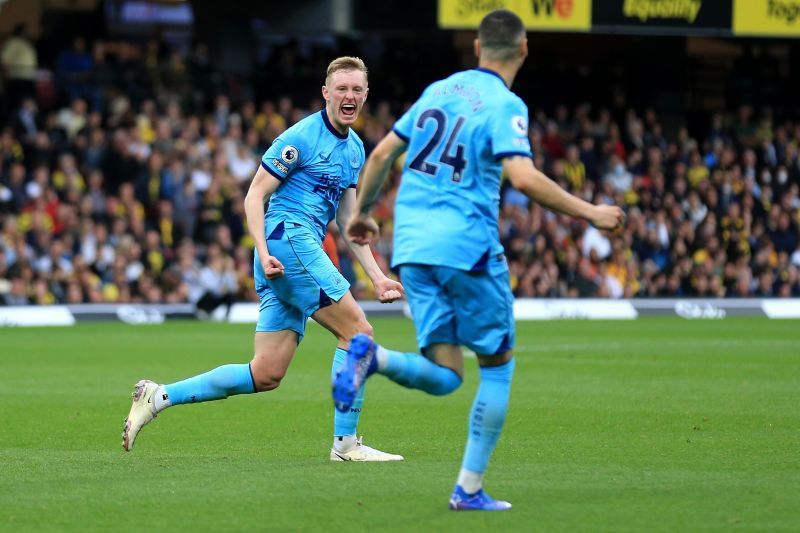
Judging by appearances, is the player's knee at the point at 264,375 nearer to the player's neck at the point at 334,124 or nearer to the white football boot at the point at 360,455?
the white football boot at the point at 360,455

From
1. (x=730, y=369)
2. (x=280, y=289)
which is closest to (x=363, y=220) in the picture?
(x=280, y=289)

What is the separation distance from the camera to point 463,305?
6.84m

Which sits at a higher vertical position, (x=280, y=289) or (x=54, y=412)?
(x=280, y=289)

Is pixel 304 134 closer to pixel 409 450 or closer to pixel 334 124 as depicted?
pixel 334 124

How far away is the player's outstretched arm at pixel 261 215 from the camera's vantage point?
831cm

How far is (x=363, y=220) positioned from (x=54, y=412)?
5472 millimetres

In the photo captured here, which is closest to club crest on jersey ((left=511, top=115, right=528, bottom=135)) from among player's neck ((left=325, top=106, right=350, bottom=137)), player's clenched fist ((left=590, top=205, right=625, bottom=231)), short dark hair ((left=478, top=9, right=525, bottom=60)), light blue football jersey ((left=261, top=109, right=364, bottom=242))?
short dark hair ((left=478, top=9, right=525, bottom=60))

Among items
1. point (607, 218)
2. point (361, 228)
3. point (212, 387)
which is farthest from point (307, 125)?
point (607, 218)

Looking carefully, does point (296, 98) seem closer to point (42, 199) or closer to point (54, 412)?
point (42, 199)

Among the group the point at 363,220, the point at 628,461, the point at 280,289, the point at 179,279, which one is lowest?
the point at 179,279

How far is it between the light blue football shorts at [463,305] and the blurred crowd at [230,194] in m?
14.7

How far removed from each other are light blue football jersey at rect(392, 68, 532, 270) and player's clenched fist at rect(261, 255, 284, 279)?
4.84 ft

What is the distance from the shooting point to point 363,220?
711 centimetres

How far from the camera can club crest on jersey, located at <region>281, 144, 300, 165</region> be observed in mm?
8695
